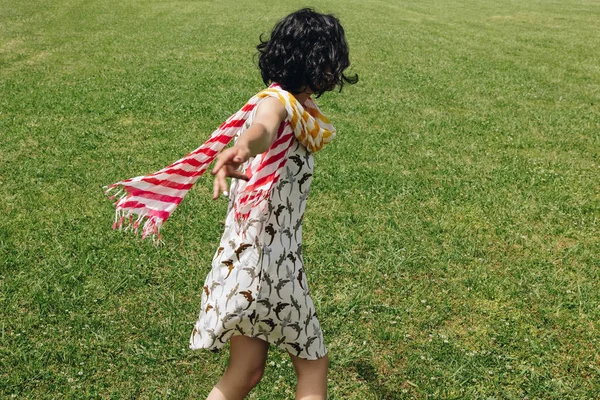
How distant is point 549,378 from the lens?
12.6 ft

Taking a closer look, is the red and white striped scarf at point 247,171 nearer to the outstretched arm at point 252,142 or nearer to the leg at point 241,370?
the outstretched arm at point 252,142

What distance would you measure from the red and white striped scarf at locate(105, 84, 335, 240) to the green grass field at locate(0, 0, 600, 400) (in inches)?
59.1

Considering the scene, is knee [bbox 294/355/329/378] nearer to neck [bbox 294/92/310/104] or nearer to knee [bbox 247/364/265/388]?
knee [bbox 247/364/265/388]

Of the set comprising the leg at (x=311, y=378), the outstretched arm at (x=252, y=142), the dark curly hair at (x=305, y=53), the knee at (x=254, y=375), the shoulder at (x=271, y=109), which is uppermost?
the dark curly hair at (x=305, y=53)

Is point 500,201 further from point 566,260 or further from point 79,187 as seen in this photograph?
point 79,187

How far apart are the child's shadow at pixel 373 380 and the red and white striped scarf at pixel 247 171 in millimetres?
1807

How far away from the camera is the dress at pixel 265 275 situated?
8.07 feet

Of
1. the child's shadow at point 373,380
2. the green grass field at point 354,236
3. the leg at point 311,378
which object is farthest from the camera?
the green grass field at point 354,236

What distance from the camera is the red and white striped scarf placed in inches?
93.1

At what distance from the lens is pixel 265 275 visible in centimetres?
248

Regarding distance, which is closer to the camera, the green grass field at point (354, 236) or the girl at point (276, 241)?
the girl at point (276, 241)

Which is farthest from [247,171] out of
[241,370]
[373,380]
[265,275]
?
[373,380]

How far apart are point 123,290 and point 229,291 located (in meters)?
2.27

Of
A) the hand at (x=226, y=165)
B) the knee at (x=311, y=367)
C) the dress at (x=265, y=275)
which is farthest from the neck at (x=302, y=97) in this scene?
the knee at (x=311, y=367)
